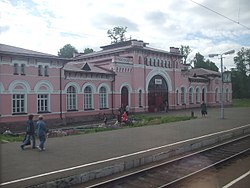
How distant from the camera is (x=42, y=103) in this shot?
25.1m

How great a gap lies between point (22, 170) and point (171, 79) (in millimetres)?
33116

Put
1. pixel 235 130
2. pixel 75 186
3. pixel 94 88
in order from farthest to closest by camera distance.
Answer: pixel 94 88, pixel 235 130, pixel 75 186

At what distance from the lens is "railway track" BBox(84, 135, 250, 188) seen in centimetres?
790

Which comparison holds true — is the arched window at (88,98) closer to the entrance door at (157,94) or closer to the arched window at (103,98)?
the arched window at (103,98)

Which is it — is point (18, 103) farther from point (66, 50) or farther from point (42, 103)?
point (66, 50)

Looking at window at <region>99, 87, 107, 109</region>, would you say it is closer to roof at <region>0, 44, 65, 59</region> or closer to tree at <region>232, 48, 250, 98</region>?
roof at <region>0, 44, 65, 59</region>

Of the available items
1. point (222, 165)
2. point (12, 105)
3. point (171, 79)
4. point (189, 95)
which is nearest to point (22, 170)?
point (222, 165)

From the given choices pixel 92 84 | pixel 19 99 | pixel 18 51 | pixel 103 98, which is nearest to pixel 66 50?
pixel 103 98

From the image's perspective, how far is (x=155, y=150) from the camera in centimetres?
1155

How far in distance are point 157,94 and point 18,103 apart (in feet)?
62.8

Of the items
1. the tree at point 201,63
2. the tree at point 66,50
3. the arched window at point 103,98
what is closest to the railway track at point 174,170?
the arched window at point 103,98

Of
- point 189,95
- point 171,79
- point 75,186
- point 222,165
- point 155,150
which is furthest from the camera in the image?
point 189,95

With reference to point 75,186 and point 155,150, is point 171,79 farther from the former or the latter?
point 75,186

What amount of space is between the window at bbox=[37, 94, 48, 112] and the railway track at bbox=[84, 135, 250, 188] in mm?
16236
